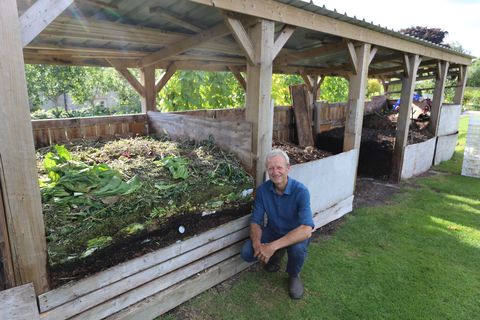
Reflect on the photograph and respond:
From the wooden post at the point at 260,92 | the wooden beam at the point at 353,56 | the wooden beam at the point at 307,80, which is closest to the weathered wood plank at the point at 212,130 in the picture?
the wooden post at the point at 260,92

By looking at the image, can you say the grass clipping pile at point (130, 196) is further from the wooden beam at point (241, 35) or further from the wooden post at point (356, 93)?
the wooden post at point (356, 93)

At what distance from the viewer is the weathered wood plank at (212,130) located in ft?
10.3

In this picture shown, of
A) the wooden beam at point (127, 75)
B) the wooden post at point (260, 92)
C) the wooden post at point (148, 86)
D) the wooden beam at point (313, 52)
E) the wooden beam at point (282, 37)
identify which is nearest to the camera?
the wooden post at point (260, 92)

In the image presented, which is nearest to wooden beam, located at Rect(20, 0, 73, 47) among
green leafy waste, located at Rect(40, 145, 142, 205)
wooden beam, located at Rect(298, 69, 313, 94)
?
green leafy waste, located at Rect(40, 145, 142, 205)

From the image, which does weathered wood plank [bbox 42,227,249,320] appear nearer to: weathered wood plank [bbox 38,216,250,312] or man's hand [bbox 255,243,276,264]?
weathered wood plank [bbox 38,216,250,312]

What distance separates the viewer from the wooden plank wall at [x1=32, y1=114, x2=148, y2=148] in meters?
3.75

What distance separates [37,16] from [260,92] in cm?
186

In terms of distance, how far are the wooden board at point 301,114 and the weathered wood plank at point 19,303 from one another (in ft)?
17.9

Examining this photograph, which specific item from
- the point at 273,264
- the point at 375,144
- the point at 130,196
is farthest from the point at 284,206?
the point at 375,144

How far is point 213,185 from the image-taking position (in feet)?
9.19

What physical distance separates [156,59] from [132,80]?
0.72 m

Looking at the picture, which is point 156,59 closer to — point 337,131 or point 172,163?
point 172,163

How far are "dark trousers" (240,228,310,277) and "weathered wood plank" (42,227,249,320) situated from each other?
0.19 m

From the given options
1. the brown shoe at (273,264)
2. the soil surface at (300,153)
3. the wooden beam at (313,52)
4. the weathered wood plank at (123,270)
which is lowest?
the brown shoe at (273,264)
